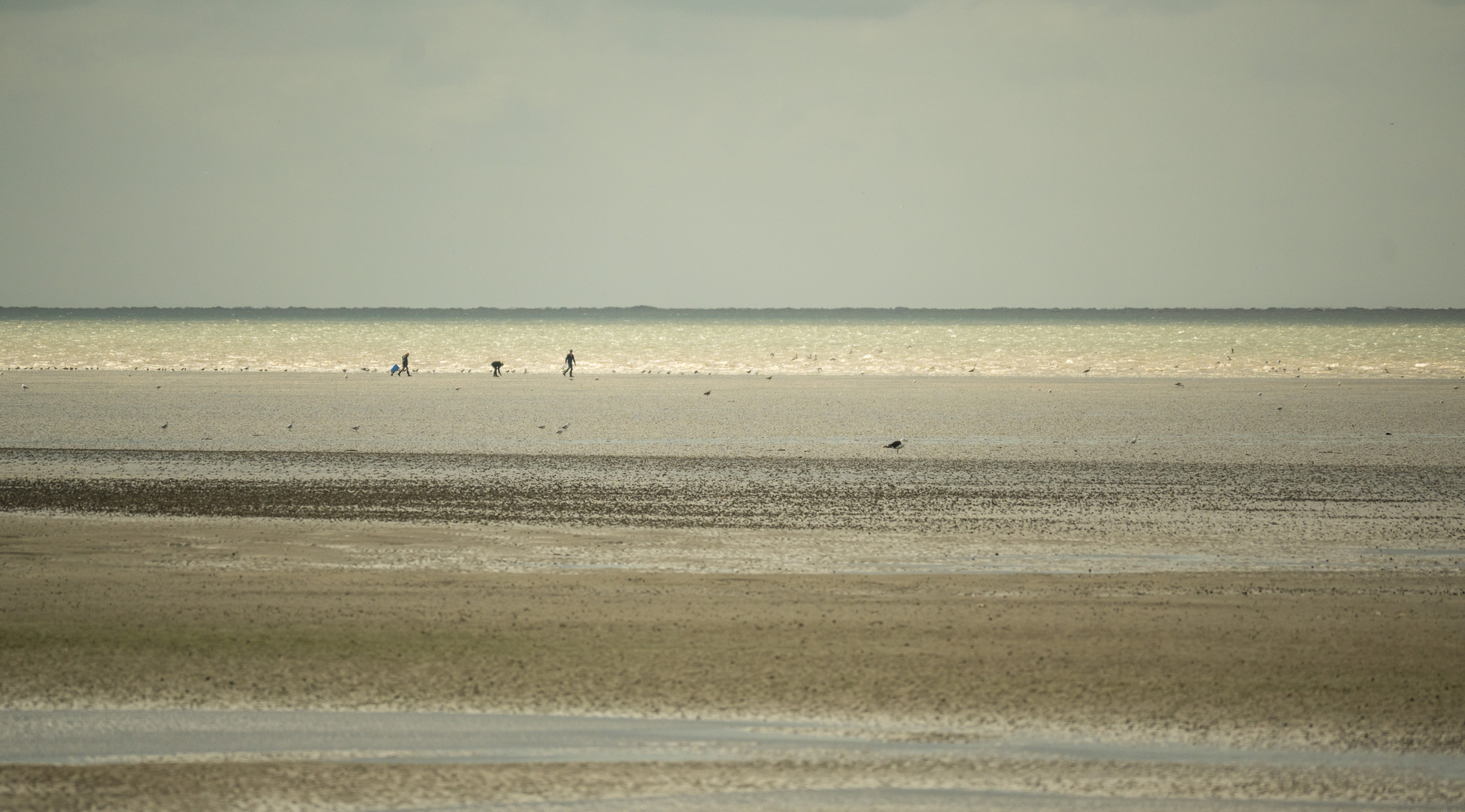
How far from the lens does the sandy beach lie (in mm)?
7145

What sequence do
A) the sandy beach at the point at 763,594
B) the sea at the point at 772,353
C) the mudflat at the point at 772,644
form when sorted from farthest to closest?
the sea at the point at 772,353
the mudflat at the point at 772,644
the sandy beach at the point at 763,594

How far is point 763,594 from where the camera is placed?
1022cm

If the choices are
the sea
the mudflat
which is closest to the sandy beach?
the mudflat

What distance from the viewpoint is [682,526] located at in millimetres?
13688

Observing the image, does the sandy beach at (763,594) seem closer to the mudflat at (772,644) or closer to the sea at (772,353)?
the mudflat at (772,644)

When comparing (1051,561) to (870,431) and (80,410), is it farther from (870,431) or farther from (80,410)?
(80,410)

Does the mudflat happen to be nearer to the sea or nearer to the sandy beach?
the sandy beach

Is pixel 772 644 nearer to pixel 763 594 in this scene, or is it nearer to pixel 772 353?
pixel 763 594

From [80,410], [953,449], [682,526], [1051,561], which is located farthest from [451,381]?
[1051,561]

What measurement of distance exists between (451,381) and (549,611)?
37.2 meters

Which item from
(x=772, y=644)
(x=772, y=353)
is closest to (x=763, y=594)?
(x=772, y=644)

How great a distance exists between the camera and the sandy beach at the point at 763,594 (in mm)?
7145

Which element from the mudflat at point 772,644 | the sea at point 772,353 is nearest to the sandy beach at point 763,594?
the mudflat at point 772,644

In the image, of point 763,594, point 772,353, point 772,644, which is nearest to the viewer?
point 772,644
